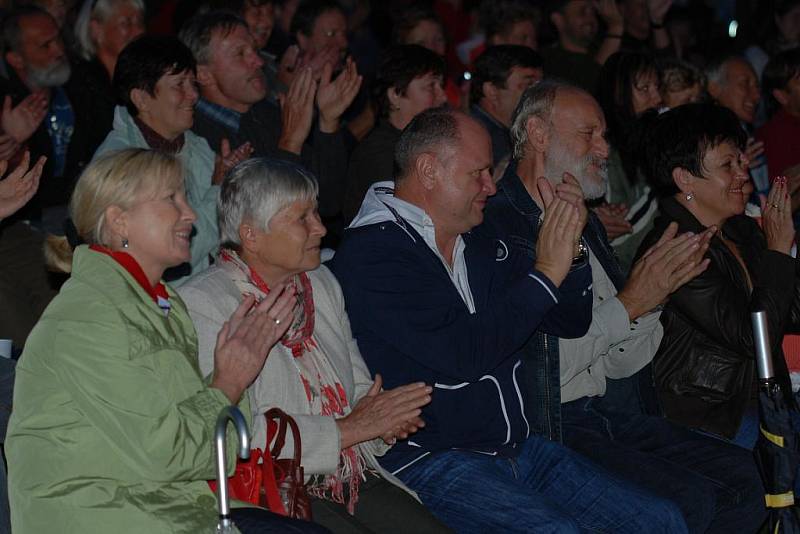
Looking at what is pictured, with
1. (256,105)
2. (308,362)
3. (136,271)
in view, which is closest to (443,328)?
(308,362)

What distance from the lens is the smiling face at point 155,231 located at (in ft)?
11.5

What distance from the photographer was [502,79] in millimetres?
6852

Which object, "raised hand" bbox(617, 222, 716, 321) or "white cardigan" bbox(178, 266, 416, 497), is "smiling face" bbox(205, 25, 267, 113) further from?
"raised hand" bbox(617, 222, 716, 321)

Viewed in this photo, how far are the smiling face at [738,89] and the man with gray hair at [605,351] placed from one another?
3.18m

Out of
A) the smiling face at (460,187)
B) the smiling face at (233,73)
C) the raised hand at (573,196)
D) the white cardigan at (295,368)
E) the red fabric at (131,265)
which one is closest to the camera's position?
the red fabric at (131,265)

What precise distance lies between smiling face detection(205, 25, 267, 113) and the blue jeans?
259cm

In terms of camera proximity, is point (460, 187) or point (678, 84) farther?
point (678, 84)

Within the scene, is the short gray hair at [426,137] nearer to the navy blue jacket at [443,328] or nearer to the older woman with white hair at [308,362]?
the navy blue jacket at [443,328]

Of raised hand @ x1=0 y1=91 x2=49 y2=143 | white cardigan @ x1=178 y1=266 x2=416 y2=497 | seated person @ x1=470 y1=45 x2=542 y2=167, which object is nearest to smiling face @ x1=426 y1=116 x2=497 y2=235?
white cardigan @ x1=178 y1=266 x2=416 y2=497

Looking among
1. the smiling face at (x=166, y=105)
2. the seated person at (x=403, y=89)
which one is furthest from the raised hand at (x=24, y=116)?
the seated person at (x=403, y=89)

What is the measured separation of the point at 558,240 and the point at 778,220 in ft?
4.10

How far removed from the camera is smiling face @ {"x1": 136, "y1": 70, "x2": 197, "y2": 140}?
546 centimetres

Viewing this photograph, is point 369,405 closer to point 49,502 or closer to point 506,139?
point 49,502

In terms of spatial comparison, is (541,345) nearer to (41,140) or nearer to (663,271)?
(663,271)
